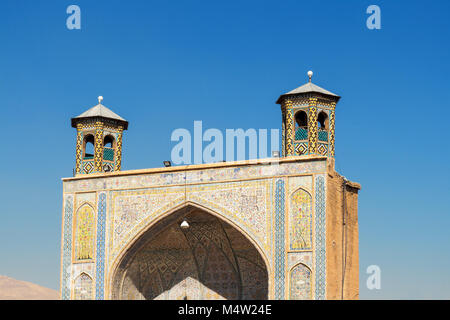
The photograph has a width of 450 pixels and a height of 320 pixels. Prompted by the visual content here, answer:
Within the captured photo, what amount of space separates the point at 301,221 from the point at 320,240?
0.69 meters

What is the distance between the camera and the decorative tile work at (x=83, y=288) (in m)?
23.0

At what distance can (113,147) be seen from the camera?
24.8m

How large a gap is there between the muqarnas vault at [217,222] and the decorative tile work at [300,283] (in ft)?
0.08

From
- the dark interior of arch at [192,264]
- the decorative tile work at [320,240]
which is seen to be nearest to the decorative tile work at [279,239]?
the decorative tile work at [320,240]

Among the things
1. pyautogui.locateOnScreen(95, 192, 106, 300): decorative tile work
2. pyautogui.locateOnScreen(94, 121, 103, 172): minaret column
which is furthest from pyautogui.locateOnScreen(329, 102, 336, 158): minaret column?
pyautogui.locateOnScreen(94, 121, 103, 172): minaret column

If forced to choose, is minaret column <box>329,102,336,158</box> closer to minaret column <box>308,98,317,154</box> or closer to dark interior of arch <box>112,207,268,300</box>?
minaret column <box>308,98,317,154</box>

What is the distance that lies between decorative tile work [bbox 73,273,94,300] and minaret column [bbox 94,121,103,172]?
3.10 metres

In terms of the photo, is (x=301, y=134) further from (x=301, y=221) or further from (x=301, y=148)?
(x=301, y=221)

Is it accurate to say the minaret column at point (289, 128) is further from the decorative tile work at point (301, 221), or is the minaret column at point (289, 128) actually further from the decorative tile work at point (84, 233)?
the decorative tile work at point (84, 233)

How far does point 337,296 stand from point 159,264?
18.8 feet

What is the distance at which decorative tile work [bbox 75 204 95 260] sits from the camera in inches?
916

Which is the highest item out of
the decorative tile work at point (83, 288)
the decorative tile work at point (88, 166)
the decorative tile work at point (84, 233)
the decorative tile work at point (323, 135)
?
the decorative tile work at point (323, 135)
